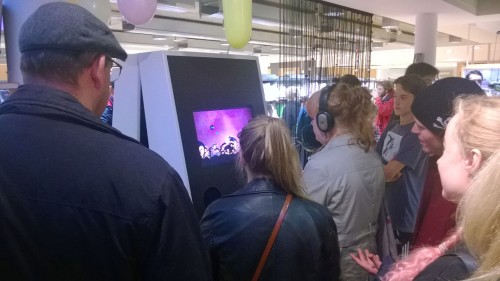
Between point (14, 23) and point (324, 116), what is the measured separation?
135 cm

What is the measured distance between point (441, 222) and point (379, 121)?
13.1 ft

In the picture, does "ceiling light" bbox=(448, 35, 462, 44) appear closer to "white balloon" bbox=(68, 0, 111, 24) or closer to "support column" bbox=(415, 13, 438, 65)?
"support column" bbox=(415, 13, 438, 65)

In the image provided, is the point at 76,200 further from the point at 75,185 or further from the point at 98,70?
the point at 98,70

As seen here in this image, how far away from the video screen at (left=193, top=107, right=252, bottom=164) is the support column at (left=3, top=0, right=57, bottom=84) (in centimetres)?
73

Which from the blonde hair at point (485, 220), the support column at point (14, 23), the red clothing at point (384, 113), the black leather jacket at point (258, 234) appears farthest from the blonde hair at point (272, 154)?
the red clothing at point (384, 113)

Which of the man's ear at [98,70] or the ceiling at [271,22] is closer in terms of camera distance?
the man's ear at [98,70]

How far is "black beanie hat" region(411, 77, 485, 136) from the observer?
1555 millimetres

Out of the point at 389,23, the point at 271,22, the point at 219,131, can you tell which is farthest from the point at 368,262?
the point at 389,23

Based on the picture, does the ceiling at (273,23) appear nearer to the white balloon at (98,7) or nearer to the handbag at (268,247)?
the white balloon at (98,7)

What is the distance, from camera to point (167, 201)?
3.02 ft

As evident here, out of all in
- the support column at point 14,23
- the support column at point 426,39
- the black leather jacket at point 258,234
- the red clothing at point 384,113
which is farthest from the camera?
the support column at point 426,39

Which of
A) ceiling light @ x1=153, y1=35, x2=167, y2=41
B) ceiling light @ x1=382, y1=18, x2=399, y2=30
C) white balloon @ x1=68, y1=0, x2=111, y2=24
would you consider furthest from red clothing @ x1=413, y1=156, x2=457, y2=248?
ceiling light @ x1=153, y1=35, x2=167, y2=41

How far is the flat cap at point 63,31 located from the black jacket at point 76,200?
10 cm

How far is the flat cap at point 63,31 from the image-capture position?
0.92m
